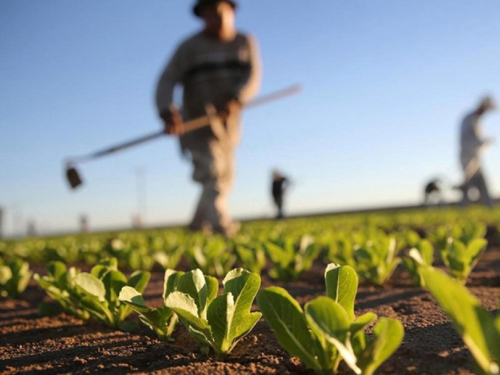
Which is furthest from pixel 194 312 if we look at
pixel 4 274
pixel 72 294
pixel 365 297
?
pixel 4 274

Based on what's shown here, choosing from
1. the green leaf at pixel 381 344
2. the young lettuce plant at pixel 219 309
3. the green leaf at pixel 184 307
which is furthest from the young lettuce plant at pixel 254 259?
the green leaf at pixel 381 344

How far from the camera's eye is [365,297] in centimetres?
180

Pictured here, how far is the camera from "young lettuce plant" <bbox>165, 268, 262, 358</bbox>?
995 millimetres

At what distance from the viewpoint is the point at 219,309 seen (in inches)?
39.8

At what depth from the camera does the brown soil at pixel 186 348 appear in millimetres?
1004

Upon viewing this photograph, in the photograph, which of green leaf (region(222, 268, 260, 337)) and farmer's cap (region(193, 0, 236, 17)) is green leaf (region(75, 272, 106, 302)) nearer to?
green leaf (region(222, 268, 260, 337))

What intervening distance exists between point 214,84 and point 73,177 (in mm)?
2294

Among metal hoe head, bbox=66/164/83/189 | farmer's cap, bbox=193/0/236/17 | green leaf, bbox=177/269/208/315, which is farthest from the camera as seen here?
farmer's cap, bbox=193/0/236/17

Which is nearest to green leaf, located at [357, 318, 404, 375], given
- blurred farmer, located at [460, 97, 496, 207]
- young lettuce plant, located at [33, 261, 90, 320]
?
young lettuce plant, located at [33, 261, 90, 320]

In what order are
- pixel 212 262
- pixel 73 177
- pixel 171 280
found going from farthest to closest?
pixel 73 177 < pixel 212 262 < pixel 171 280

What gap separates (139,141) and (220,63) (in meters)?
1.55

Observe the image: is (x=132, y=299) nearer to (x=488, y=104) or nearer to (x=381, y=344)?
(x=381, y=344)

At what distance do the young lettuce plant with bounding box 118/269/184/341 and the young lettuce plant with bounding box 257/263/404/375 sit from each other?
1.19ft

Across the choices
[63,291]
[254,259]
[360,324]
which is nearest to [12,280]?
[63,291]
